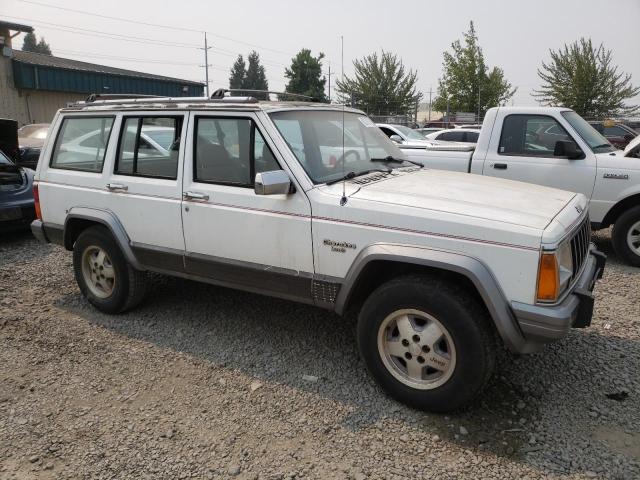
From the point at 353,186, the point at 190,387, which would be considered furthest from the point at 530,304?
the point at 190,387

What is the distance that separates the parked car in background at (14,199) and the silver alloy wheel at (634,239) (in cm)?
786

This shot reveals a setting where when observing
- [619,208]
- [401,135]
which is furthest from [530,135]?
[401,135]

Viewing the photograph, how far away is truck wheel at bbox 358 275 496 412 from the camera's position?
2939mm

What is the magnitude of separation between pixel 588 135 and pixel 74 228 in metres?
6.02

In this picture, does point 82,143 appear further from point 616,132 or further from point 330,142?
point 616,132

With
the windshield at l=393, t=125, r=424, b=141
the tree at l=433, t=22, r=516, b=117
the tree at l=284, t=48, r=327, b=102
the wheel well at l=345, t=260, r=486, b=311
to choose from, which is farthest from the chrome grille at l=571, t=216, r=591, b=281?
the tree at l=284, t=48, r=327, b=102

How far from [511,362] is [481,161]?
11.5 feet

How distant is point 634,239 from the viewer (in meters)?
6.09

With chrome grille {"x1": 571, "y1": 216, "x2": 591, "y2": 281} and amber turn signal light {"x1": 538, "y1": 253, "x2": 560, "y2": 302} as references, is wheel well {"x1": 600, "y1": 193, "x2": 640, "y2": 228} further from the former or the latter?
amber turn signal light {"x1": 538, "y1": 253, "x2": 560, "y2": 302}

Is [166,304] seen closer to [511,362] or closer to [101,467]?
[101,467]

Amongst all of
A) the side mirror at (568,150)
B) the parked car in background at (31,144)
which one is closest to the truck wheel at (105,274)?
the side mirror at (568,150)

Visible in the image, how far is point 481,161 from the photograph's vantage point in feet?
21.8

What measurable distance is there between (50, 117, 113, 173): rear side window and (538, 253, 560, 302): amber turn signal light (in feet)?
11.9

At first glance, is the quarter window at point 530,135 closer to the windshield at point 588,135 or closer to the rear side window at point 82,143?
the windshield at point 588,135
